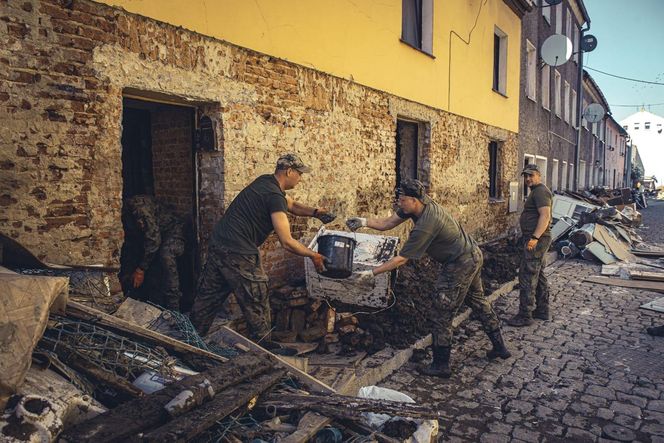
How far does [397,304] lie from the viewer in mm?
5539

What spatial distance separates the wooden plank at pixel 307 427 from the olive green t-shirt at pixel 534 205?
4455 millimetres

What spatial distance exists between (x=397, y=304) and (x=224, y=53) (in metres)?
3.38

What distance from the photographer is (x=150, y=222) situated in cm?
483

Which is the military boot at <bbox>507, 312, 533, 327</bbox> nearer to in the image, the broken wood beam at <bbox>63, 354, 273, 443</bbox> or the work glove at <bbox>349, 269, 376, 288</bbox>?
the work glove at <bbox>349, 269, 376, 288</bbox>

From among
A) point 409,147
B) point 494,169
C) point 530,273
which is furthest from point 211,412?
point 494,169

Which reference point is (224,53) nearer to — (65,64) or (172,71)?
(172,71)

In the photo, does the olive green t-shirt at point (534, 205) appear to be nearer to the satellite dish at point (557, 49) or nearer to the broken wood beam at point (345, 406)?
the broken wood beam at point (345, 406)

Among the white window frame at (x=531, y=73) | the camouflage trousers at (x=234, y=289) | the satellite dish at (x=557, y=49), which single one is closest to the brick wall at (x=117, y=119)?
the camouflage trousers at (x=234, y=289)

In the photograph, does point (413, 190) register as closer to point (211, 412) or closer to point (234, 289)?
point (234, 289)

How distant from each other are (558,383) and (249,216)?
3.23 metres

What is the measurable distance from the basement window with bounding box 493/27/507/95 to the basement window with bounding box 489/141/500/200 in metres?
1.42

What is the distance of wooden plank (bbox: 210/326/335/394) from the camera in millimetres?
3471

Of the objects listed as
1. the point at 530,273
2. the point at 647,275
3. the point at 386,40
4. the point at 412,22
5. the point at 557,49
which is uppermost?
the point at 557,49

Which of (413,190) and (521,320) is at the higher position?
(413,190)
